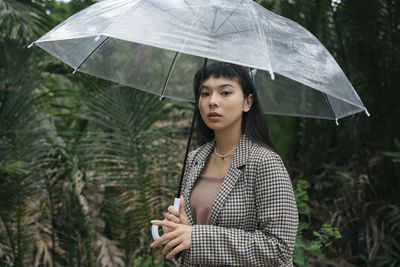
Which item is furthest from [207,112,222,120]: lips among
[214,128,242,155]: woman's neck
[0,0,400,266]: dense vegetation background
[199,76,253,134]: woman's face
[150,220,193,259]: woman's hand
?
[0,0,400,266]: dense vegetation background

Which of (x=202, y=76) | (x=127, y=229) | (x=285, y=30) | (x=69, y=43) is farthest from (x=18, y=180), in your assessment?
(x=285, y=30)

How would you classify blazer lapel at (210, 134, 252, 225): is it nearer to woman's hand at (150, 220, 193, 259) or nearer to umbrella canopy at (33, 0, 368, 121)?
woman's hand at (150, 220, 193, 259)

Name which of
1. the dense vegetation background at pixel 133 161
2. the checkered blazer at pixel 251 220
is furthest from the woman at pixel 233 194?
the dense vegetation background at pixel 133 161

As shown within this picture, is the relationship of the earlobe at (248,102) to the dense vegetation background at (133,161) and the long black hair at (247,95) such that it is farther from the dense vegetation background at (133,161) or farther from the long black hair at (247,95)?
the dense vegetation background at (133,161)

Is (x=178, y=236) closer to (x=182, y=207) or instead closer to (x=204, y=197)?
(x=182, y=207)

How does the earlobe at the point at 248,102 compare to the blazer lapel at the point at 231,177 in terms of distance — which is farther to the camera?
the earlobe at the point at 248,102

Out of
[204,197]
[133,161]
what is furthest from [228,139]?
[133,161]

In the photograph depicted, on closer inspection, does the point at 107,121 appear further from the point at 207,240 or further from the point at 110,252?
the point at 207,240

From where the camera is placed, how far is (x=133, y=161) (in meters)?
3.46

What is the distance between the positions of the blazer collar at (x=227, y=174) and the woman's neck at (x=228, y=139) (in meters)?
0.04

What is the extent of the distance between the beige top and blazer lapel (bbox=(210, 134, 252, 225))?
0.29 ft

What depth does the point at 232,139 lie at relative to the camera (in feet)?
6.11

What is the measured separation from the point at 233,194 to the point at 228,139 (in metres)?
0.32

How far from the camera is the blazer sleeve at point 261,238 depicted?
1.52m
